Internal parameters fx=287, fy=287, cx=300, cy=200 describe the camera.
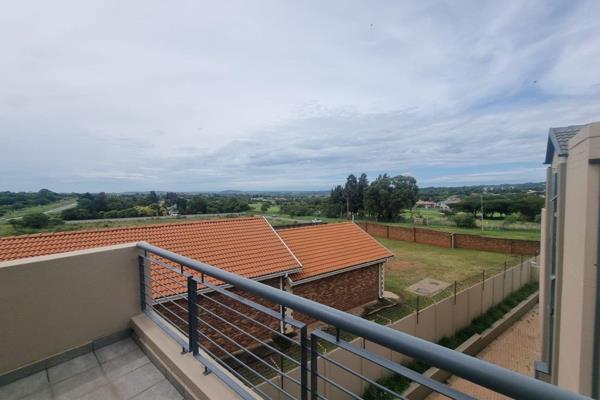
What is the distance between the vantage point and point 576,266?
4.21 m

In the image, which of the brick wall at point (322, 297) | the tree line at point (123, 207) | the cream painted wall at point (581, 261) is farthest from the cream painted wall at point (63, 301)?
the tree line at point (123, 207)

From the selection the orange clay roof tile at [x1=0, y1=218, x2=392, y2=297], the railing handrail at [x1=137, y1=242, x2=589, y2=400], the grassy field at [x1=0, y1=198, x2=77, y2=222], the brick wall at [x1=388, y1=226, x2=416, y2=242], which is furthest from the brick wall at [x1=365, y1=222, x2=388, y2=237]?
the railing handrail at [x1=137, y1=242, x2=589, y2=400]

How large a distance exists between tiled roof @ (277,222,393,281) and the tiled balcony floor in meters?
6.49

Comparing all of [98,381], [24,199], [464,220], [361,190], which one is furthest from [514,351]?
[361,190]

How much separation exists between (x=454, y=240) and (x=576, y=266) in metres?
18.3

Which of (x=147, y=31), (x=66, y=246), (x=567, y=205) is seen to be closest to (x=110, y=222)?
(x=66, y=246)

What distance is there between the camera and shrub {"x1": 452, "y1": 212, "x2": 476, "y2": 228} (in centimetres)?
2527

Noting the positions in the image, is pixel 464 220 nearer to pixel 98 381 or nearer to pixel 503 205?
pixel 503 205

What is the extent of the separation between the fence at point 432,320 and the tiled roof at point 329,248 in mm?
2161

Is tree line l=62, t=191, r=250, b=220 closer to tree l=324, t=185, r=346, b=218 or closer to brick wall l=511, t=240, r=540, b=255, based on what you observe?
tree l=324, t=185, r=346, b=218

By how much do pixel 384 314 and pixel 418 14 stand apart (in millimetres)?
8689

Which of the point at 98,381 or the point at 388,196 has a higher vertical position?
the point at 388,196

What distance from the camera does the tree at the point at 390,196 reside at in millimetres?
31188

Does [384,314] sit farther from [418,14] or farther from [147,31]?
[147,31]
